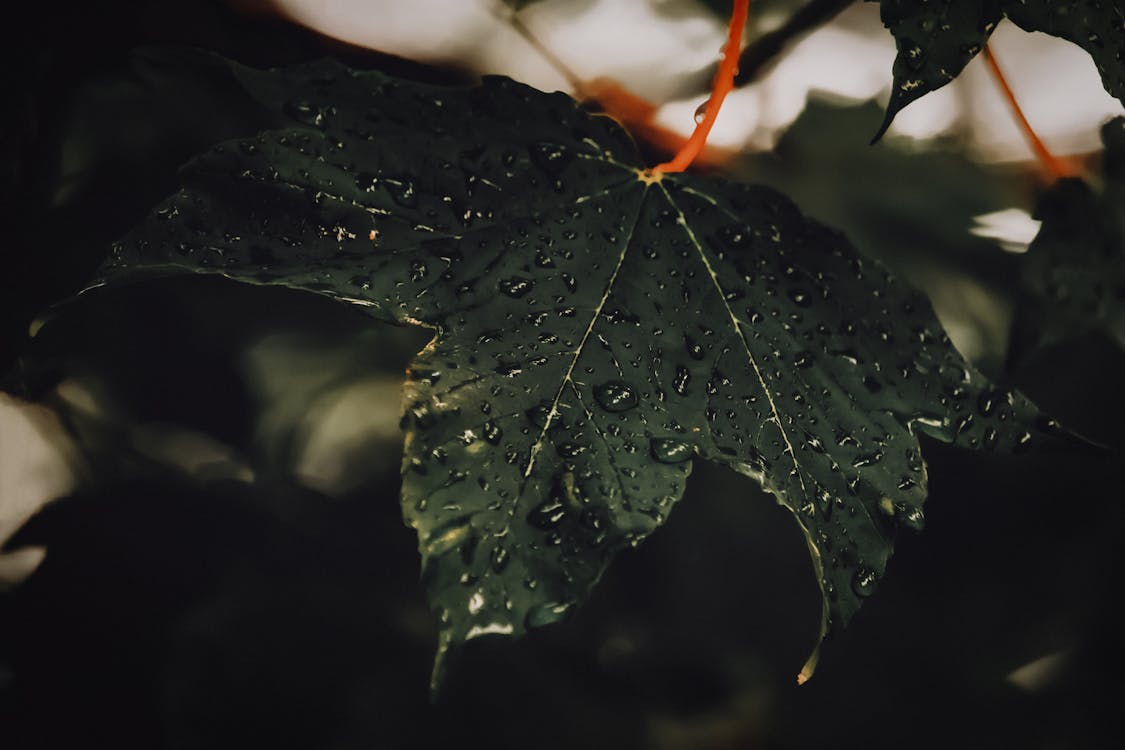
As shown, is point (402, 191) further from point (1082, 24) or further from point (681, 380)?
point (1082, 24)

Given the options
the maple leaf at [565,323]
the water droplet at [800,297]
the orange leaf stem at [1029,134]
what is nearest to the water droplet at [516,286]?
the maple leaf at [565,323]

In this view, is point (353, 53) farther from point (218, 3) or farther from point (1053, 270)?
point (1053, 270)

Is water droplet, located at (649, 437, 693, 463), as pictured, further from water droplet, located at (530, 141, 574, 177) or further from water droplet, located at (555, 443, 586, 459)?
water droplet, located at (530, 141, 574, 177)

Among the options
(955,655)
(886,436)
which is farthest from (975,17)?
(955,655)

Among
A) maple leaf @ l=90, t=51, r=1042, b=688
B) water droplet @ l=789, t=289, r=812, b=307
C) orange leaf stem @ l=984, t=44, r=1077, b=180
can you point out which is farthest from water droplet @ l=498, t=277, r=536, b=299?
orange leaf stem @ l=984, t=44, r=1077, b=180

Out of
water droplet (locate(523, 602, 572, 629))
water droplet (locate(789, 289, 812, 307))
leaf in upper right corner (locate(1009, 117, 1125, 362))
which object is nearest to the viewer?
water droplet (locate(523, 602, 572, 629))

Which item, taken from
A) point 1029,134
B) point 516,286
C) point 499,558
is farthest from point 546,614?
point 1029,134

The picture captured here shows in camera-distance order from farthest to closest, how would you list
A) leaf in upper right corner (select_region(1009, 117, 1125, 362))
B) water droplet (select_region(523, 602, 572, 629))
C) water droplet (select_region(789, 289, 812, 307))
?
leaf in upper right corner (select_region(1009, 117, 1125, 362))
water droplet (select_region(789, 289, 812, 307))
water droplet (select_region(523, 602, 572, 629))
